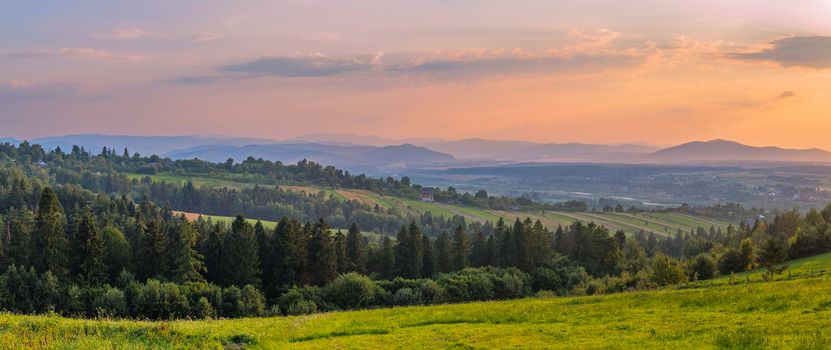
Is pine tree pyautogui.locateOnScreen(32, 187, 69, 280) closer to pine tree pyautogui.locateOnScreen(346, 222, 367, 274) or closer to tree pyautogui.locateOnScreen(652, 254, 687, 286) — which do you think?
pine tree pyautogui.locateOnScreen(346, 222, 367, 274)

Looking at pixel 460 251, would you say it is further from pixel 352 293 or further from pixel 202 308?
pixel 202 308

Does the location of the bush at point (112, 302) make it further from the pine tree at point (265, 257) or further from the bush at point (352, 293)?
the pine tree at point (265, 257)

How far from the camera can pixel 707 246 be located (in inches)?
4454

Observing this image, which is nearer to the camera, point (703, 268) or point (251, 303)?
point (251, 303)

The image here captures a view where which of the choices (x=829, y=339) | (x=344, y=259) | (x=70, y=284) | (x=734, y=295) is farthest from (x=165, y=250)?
(x=829, y=339)

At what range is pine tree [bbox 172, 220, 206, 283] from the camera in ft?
232

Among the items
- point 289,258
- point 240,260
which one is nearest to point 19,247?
point 240,260

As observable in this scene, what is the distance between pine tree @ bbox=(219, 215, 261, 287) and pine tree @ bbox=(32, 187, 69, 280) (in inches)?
765

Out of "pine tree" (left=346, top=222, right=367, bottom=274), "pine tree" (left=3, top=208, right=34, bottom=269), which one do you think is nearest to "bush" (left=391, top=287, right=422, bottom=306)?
"pine tree" (left=346, top=222, right=367, bottom=274)

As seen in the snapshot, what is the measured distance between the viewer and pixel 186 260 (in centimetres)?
7181

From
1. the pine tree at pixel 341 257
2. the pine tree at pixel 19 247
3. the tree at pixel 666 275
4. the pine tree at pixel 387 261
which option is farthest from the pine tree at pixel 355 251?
the tree at pixel 666 275

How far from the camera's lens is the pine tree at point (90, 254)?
70.2 m

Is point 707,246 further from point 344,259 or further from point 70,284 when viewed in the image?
point 70,284

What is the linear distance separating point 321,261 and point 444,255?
24158 millimetres
